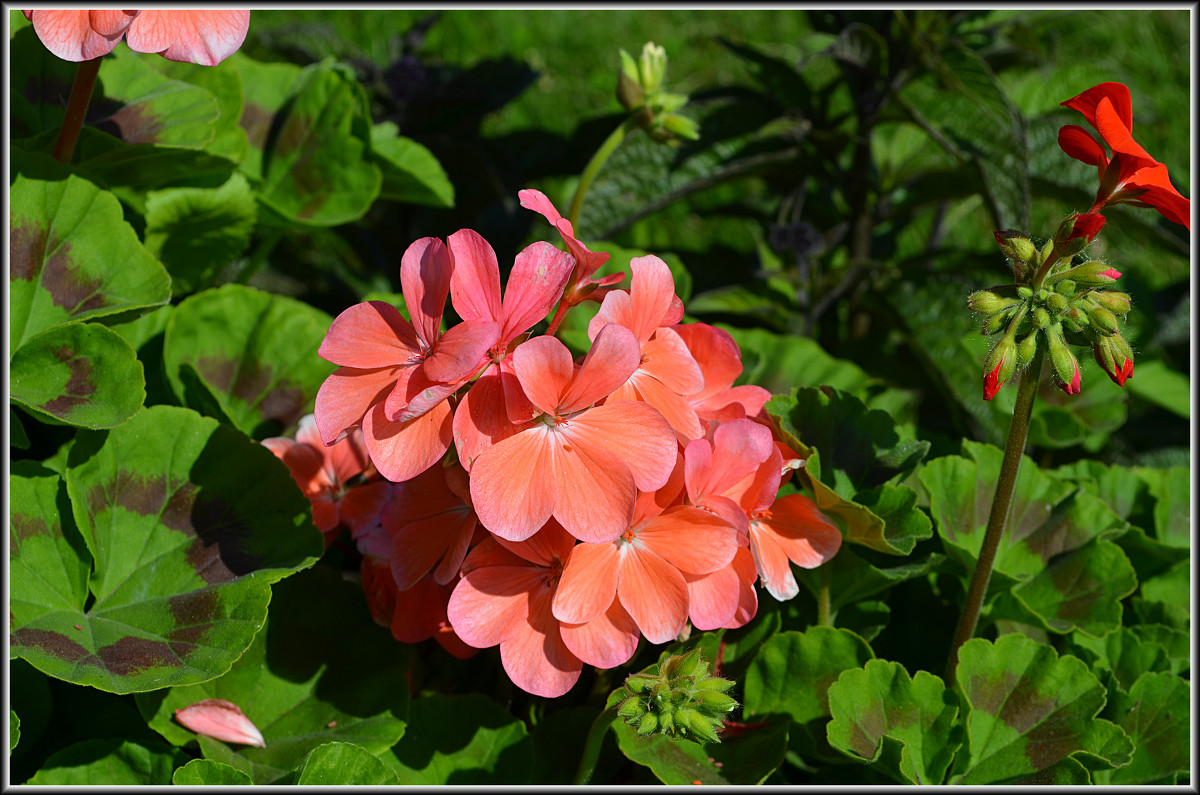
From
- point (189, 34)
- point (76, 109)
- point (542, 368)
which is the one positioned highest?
point (189, 34)

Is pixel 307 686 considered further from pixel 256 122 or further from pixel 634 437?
pixel 256 122

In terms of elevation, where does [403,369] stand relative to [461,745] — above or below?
above

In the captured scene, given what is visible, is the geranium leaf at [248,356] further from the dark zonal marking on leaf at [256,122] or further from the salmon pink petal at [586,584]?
the salmon pink petal at [586,584]

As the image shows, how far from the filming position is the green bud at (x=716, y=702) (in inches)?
39.1

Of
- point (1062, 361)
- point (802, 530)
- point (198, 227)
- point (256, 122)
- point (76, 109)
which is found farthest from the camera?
point (256, 122)

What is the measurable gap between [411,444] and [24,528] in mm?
603

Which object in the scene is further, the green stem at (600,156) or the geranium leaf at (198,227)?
the geranium leaf at (198,227)

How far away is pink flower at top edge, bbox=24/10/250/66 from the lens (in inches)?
43.9

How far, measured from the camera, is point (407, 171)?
6.02 ft

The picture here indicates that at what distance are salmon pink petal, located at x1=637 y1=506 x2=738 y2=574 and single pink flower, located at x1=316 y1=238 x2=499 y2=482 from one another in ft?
0.80

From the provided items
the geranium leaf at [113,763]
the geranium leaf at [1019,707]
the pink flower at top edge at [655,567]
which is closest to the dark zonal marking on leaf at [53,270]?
the geranium leaf at [113,763]

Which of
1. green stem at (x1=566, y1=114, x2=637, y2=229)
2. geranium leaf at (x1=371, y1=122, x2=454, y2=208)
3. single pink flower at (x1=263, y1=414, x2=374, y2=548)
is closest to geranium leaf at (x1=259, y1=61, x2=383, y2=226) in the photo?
geranium leaf at (x1=371, y1=122, x2=454, y2=208)

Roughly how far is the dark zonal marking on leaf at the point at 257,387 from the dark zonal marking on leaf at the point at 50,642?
19.6 inches

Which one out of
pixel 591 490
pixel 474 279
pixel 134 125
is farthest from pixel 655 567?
pixel 134 125
